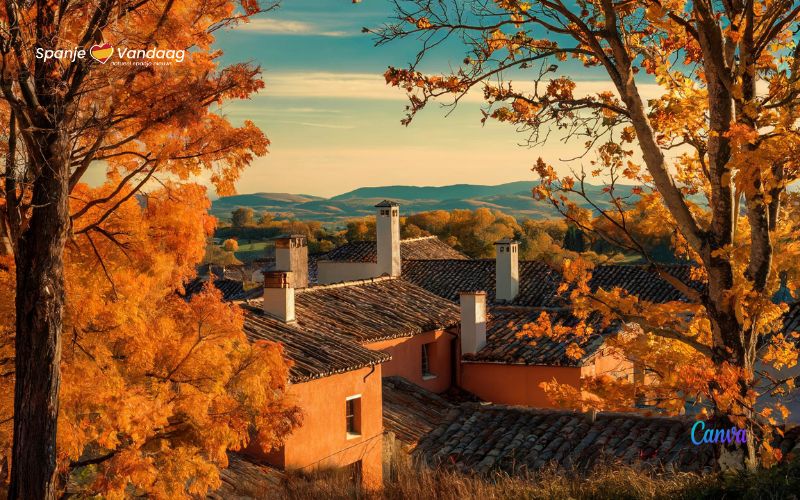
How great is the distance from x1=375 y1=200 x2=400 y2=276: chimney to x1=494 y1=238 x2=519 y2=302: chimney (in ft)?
11.6

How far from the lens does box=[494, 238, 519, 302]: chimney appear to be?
96.0 ft

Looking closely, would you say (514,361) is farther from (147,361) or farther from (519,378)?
(147,361)

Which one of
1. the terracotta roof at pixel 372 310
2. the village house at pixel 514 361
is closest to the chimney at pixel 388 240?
the terracotta roof at pixel 372 310

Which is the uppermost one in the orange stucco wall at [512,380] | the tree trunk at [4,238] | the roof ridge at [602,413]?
the tree trunk at [4,238]

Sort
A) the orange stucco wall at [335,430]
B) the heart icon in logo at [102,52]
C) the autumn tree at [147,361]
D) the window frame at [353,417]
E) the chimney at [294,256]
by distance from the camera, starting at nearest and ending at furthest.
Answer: the heart icon in logo at [102,52]
the autumn tree at [147,361]
the orange stucco wall at [335,430]
the window frame at [353,417]
the chimney at [294,256]

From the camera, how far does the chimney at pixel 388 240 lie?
1161 inches

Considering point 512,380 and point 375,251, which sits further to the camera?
point 375,251

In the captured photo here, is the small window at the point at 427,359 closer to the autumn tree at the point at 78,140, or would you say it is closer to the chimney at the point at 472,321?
the chimney at the point at 472,321

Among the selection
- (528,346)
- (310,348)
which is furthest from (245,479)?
(528,346)

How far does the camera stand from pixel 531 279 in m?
30.7

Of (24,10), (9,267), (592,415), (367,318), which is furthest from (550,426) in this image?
(24,10)

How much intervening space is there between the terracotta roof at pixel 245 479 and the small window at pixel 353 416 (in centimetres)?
312

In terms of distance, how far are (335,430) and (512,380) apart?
25.0ft

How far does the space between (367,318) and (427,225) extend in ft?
183
